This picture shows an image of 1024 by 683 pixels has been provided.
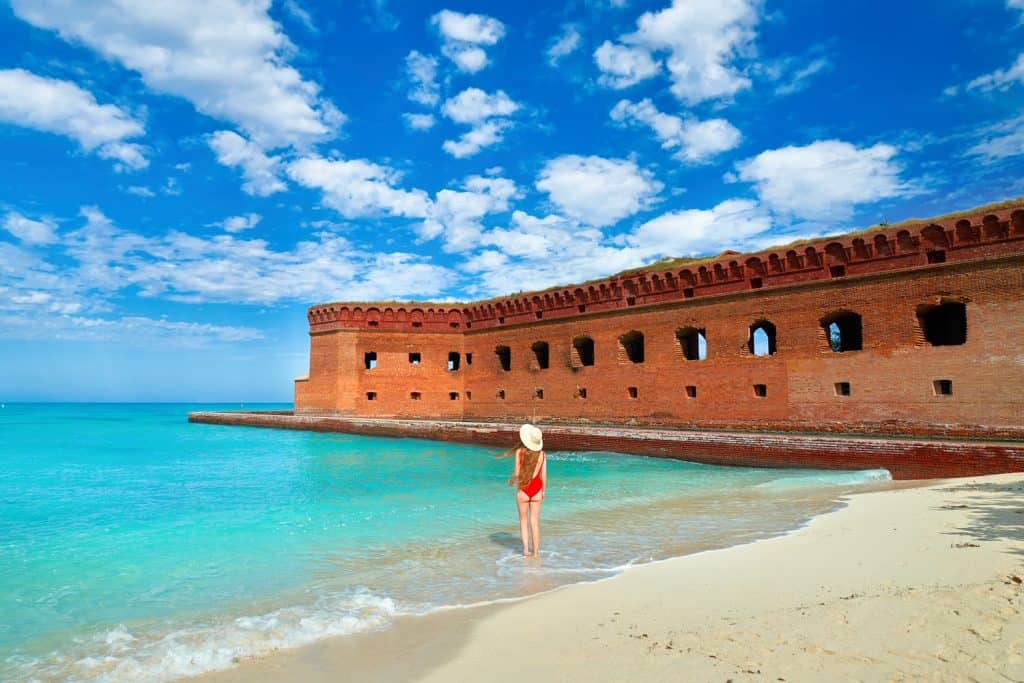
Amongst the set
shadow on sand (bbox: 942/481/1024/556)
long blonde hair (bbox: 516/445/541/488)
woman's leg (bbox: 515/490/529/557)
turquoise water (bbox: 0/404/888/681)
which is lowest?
turquoise water (bbox: 0/404/888/681)

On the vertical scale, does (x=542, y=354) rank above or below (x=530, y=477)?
above

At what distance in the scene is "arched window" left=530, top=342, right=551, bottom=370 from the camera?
24359mm

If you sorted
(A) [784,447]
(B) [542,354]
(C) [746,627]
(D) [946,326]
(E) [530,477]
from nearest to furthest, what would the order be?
(C) [746,627]
(E) [530,477]
(A) [784,447]
(D) [946,326]
(B) [542,354]

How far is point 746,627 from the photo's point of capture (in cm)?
328

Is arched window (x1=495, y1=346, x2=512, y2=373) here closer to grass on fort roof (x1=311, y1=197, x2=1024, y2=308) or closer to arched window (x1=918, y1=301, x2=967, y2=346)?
grass on fort roof (x1=311, y1=197, x2=1024, y2=308)

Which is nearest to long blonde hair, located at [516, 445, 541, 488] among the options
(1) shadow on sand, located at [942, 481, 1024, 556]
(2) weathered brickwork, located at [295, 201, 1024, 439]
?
(1) shadow on sand, located at [942, 481, 1024, 556]

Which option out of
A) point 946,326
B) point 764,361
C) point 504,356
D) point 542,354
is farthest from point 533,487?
point 504,356

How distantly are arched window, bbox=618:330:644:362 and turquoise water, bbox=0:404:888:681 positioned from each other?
24.0ft

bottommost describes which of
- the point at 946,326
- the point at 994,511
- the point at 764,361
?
the point at 994,511

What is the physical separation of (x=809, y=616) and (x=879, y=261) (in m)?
14.2

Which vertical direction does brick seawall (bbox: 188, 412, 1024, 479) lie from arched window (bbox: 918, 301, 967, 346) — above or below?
below

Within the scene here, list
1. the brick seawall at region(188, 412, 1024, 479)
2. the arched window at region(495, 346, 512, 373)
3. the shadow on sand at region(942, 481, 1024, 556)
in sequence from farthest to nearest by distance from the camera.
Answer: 1. the arched window at region(495, 346, 512, 373)
2. the brick seawall at region(188, 412, 1024, 479)
3. the shadow on sand at region(942, 481, 1024, 556)

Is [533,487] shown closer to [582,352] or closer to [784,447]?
[784,447]

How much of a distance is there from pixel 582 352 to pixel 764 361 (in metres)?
7.46
